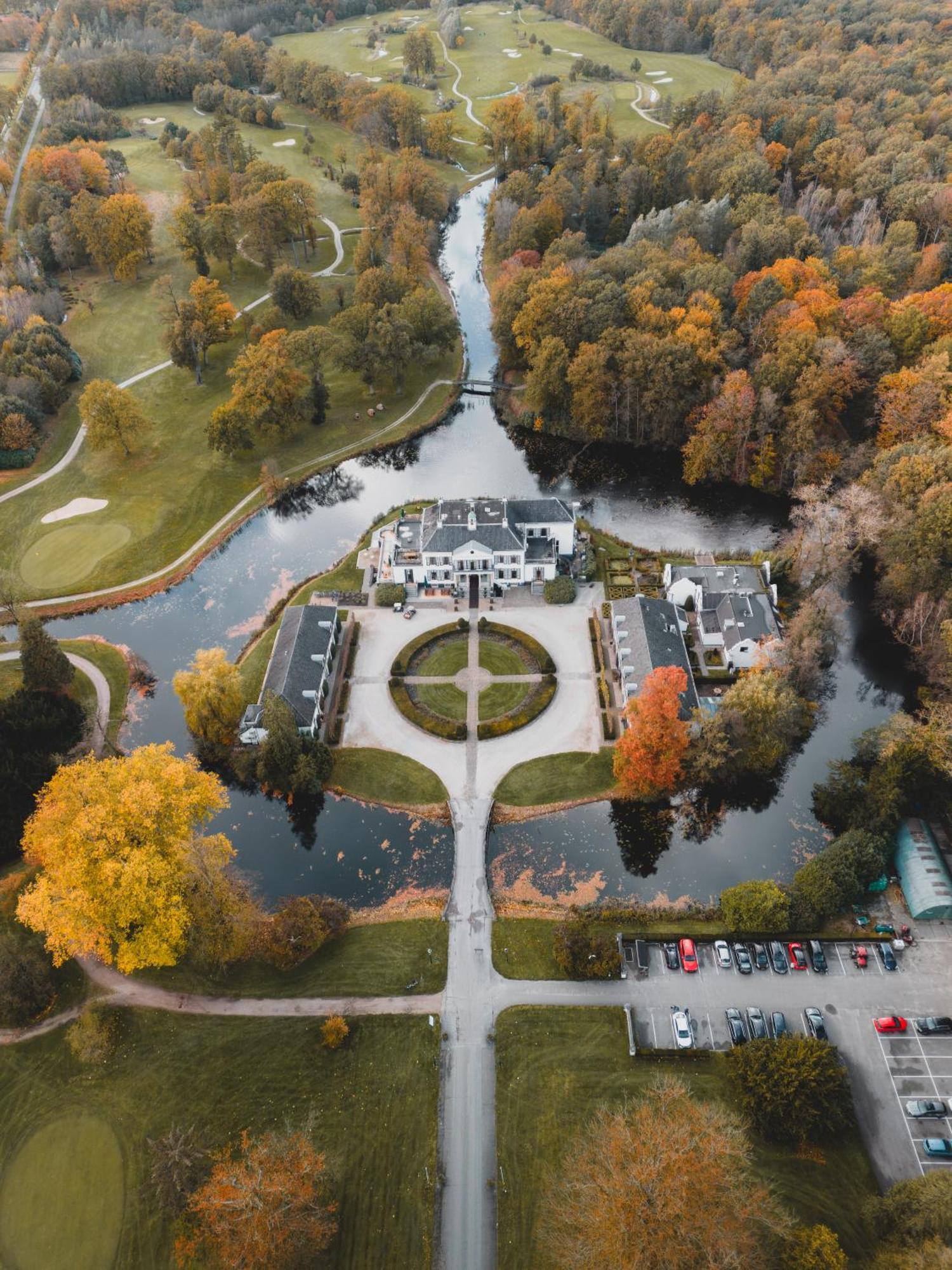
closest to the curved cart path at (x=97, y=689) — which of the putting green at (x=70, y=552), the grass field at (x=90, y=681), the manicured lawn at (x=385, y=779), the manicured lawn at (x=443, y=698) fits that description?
the grass field at (x=90, y=681)

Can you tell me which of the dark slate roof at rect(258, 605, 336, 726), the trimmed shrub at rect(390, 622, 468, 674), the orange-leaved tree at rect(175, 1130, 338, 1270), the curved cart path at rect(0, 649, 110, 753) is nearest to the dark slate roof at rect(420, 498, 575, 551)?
the trimmed shrub at rect(390, 622, 468, 674)

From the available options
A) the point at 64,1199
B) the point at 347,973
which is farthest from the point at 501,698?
the point at 64,1199

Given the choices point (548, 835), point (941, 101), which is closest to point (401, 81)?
point (941, 101)

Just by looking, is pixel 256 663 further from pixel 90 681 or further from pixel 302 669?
pixel 90 681

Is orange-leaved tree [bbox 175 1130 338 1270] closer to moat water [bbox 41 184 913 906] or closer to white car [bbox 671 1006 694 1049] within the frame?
moat water [bbox 41 184 913 906]

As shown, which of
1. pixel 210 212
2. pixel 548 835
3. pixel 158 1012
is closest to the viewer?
pixel 158 1012

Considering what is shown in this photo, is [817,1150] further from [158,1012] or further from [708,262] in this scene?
[708,262]
